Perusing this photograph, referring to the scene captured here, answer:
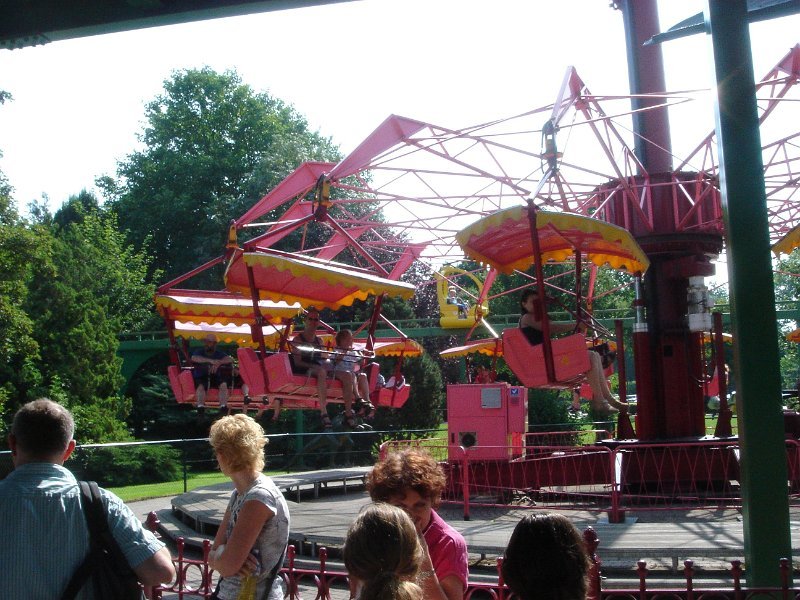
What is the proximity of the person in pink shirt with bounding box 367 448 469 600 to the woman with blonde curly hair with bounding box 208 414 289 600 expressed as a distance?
2.05 feet

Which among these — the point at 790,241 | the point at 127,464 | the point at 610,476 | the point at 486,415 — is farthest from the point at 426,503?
the point at 127,464

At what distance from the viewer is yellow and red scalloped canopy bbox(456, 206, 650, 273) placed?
35.1ft

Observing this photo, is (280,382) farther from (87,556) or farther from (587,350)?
(87,556)

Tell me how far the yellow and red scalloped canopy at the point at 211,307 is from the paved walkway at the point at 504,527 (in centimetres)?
297

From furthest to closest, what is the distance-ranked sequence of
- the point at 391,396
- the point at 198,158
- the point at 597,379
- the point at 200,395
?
the point at 198,158 < the point at 391,396 < the point at 200,395 < the point at 597,379

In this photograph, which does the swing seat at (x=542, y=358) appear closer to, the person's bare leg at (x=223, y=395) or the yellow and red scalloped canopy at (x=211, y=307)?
the yellow and red scalloped canopy at (x=211, y=307)

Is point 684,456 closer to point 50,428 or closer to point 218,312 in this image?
point 218,312

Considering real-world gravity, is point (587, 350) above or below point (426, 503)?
above

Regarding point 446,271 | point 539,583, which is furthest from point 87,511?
point 446,271

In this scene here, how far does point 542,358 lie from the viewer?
11422 mm

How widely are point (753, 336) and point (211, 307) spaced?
12.7m

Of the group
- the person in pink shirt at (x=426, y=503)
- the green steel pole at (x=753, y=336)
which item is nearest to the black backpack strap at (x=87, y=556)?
the person in pink shirt at (x=426, y=503)

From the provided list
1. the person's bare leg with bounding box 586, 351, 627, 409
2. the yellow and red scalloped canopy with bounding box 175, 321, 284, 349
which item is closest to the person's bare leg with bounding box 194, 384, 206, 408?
the yellow and red scalloped canopy with bounding box 175, 321, 284, 349

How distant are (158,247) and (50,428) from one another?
4636cm
